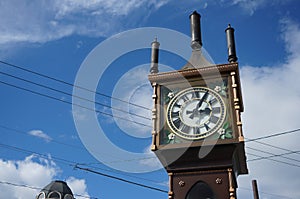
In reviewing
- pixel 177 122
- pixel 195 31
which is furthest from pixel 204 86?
pixel 195 31

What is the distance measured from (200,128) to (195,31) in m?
1.56

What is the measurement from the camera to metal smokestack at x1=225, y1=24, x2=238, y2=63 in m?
5.20

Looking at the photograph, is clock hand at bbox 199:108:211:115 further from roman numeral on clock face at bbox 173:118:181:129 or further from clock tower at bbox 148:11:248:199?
roman numeral on clock face at bbox 173:118:181:129

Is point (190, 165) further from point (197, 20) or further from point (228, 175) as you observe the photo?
point (197, 20)

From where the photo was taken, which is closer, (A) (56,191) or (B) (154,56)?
(B) (154,56)

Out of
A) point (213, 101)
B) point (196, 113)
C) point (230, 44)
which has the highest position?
point (230, 44)

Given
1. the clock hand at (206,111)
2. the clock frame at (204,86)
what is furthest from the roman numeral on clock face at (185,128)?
the clock hand at (206,111)

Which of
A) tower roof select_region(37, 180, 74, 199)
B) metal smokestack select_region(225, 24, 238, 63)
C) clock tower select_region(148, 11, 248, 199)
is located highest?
tower roof select_region(37, 180, 74, 199)

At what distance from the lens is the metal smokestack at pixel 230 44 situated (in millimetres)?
5199

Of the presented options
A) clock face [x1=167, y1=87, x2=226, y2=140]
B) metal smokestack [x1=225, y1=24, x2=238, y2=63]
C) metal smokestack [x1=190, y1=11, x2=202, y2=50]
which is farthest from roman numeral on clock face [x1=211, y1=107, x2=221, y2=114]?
metal smokestack [x1=190, y1=11, x2=202, y2=50]

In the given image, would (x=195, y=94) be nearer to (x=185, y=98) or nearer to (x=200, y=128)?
(x=185, y=98)

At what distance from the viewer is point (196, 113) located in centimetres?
486

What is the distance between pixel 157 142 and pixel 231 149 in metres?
0.89

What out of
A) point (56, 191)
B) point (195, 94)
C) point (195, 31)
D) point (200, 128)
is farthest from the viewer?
point (56, 191)
